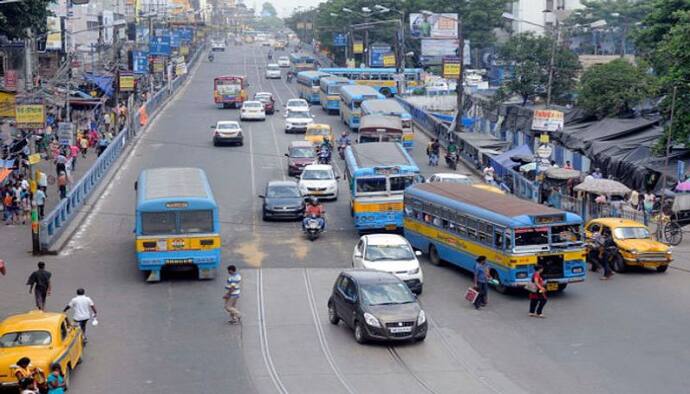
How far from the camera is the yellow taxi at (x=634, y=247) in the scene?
99.5 ft

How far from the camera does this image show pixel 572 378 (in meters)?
20.6

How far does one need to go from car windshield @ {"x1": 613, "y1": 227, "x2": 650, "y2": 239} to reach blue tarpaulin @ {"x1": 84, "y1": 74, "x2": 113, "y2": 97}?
51.3 m

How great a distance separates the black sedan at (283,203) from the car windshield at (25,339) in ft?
62.5

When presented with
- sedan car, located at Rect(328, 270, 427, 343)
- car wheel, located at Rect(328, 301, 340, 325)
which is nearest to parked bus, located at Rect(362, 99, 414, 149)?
car wheel, located at Rect(328, 301, 340, 325)

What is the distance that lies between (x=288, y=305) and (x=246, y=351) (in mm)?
4407

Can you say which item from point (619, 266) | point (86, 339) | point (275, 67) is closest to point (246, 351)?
point (86, 339)

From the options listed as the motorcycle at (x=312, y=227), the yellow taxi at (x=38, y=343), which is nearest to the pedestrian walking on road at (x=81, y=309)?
the yellow taxi at (x=38, y=343)

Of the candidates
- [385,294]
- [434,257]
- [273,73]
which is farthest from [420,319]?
[273,73]

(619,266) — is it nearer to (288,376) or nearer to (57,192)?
(288,376)

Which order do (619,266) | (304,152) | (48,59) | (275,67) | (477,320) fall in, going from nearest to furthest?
1. (477,320)
2. (619,266)
3. (304,152)
4. (48,59)
5. (275,67)

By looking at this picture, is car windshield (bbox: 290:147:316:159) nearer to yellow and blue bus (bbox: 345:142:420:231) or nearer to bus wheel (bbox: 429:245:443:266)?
yellow and blue bus (bbox: 345:142:420:231)

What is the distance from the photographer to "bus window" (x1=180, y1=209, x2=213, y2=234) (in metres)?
28.4

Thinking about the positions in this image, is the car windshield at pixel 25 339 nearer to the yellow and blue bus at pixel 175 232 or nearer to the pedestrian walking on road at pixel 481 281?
the yellow and blue bus at pixel 175 232

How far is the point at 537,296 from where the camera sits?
2538cm
